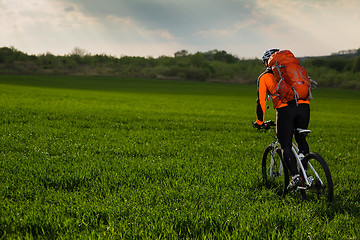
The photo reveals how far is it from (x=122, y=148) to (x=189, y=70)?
12659 cm

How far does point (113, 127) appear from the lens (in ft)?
52.4

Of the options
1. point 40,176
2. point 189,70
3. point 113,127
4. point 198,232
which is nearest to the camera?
point 198,232

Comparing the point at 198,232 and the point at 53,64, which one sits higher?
the point at 53,64

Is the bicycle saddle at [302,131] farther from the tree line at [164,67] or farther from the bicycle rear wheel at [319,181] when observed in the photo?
the tree line at [164,67]

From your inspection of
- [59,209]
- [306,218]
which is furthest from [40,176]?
[306,218]

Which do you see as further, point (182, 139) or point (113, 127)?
point (113, 127)

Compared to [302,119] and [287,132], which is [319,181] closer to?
[287,132]

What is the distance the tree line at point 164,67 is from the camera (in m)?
108

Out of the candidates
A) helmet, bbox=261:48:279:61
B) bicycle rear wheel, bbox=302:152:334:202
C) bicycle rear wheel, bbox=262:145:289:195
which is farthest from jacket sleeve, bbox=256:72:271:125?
bicycle rear wheel, bbox=262:145:289:195

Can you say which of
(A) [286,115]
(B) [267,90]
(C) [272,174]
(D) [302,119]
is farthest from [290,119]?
(C) [272,174]

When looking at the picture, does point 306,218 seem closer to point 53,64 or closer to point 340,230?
point 340,230

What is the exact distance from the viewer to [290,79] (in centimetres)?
540

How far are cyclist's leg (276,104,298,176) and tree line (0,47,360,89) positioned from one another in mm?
101166

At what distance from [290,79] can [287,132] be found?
951 millimetres
